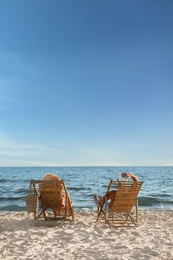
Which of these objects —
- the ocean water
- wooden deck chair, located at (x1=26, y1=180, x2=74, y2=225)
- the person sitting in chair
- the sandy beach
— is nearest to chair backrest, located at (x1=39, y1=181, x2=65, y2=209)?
wooden deck chair, located at (x1=26, y1=180, x2=74, y2=225)

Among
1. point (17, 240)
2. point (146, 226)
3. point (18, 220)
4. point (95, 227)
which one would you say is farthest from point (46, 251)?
point (146, 226)

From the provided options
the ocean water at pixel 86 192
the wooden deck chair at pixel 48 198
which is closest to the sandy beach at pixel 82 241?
the wooden deck chair at pixel 48 198

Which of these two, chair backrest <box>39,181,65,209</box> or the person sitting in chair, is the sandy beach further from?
the person sitting in chair

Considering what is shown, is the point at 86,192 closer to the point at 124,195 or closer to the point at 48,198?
the point at 48,198

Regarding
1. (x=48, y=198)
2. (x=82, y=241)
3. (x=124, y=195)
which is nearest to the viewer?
→ (x=82, y=241)

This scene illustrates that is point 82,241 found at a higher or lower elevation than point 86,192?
higher

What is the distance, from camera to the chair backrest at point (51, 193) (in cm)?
682

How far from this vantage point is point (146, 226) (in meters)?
7.02

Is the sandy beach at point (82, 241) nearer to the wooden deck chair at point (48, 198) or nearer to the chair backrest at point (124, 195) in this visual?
the wooden deck chair at point (48, 198)

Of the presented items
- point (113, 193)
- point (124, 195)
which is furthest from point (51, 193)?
point (124, 195)

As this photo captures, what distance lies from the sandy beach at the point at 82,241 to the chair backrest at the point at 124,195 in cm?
50

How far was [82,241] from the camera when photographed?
Result: 5.41 m

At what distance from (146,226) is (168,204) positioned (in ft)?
30.3

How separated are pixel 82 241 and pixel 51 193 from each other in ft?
5.92
